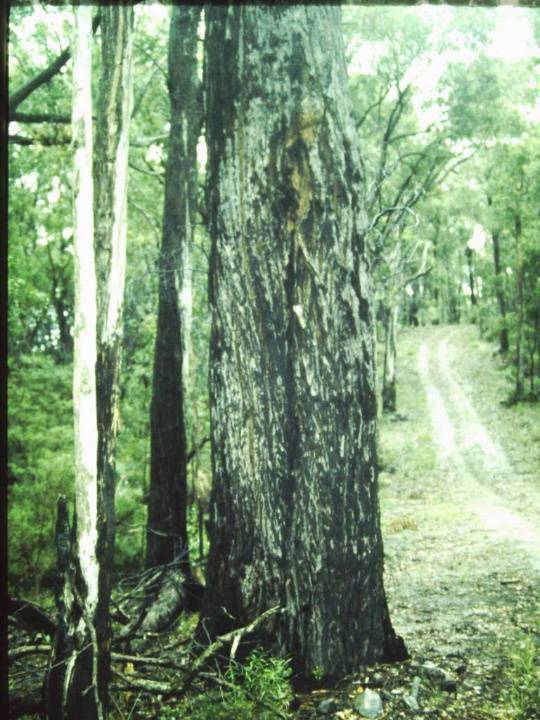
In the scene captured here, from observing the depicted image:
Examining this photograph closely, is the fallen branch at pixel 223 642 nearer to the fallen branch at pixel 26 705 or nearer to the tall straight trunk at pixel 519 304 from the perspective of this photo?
the fallen branch at pixel 26 705

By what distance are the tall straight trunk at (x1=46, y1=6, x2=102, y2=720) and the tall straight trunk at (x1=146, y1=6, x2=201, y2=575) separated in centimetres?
326

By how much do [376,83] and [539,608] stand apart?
680 inches

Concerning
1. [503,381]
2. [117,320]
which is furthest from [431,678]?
[503,381]

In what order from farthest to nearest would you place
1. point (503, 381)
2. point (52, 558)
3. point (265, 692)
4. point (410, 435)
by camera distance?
point (503, 381)
point (410, 435)
point (52, 558)
point (265, 692)

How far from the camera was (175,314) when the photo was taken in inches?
274

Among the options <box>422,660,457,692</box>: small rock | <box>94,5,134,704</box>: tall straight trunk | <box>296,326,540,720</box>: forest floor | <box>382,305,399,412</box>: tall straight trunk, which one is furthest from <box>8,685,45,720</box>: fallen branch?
<box>382,305,399,412</box>: tall straight trunk

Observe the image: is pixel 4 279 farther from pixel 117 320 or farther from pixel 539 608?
pixel 539 608

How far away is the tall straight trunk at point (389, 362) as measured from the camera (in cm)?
2238

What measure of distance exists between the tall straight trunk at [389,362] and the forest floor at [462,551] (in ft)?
2.39

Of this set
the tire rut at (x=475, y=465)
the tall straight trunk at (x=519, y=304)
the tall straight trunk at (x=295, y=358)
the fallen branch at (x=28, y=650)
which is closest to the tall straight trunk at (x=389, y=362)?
the tire rut at (x=475, y=465)

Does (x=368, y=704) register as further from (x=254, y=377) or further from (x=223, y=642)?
(x=254, y=377)

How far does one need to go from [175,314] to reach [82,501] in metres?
4.34

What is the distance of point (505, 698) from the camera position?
11.2ft

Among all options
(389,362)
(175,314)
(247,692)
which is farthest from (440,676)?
(389,362)
